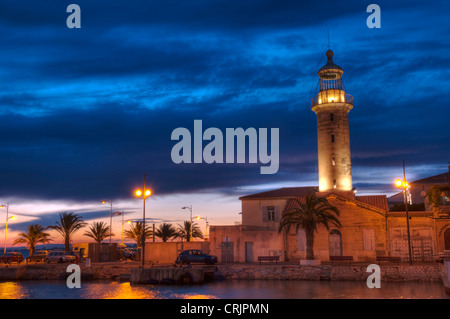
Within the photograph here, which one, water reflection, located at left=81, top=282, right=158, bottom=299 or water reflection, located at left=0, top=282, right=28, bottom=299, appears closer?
water reflection, located at left=81, top=282, right=158, bottom=299

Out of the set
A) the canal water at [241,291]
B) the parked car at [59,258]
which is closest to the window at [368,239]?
the canal water at [241,291]

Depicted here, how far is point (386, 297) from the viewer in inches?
1171

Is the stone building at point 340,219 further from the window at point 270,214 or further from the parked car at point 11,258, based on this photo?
the parked car at point 11,258

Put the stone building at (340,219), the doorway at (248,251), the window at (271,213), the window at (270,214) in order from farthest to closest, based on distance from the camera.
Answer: the window at (271,213) → the window at (270,214) → the doorway at (248,251) → the stone building at (340,219)

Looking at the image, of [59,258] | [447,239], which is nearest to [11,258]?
[59,258]

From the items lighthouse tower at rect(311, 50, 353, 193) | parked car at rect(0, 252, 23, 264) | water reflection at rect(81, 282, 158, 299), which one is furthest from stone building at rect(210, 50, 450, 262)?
parked car at rect(0, 252, 23, 264)

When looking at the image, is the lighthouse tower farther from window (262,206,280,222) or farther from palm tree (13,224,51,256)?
palm tree (13,224,51,256)

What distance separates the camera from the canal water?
31219 mm

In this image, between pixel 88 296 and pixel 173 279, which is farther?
pixel 173 279

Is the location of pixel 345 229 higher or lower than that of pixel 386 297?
higher

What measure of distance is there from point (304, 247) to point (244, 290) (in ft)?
45.1

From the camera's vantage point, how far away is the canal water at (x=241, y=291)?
3122 cm
